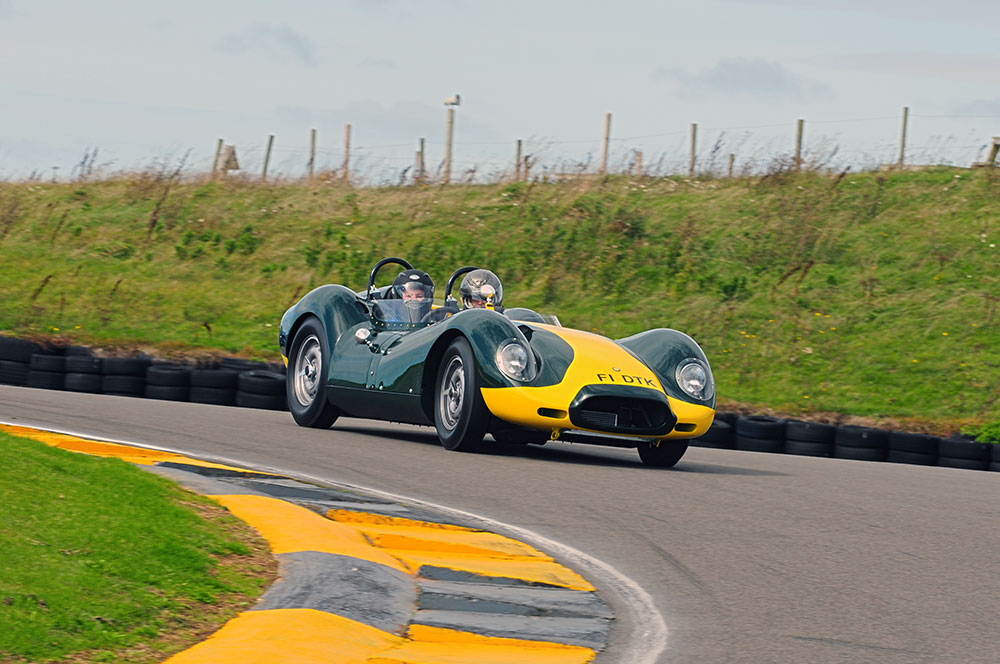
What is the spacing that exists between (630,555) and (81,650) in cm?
297

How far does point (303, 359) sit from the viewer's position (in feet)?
38.0

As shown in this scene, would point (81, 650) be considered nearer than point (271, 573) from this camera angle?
Yes

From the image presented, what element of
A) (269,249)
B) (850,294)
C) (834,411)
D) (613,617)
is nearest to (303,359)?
(613,617)

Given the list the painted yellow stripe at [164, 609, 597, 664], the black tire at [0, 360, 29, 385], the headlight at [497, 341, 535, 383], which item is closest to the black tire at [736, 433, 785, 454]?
the headlight at [497, 341, 535, 383]

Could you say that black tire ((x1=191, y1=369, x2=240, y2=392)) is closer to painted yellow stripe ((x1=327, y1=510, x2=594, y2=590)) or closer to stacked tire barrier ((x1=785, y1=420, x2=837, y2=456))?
stacked tire barrier ((x1=785, y1=420, x2=837, y2=456))

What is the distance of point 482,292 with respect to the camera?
10656 millimetres

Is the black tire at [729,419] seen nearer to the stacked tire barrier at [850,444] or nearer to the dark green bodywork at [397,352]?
the stacked tire barrier at [850,444]

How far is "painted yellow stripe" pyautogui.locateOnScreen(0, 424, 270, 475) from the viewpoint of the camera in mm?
7680

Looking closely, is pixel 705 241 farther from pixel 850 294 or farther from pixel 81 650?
pixel 81 650

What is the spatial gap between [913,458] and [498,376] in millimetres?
5922

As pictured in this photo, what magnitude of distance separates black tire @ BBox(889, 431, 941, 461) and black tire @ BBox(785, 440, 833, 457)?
0.63 metres

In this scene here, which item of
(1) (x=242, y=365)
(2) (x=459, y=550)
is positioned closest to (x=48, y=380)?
(1) (x=242, y=365)

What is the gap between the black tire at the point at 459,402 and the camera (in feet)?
29.9

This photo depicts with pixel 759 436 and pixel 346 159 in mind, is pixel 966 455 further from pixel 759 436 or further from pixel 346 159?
pixel 346 159
